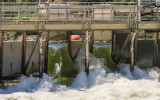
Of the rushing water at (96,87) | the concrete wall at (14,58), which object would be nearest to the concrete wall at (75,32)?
Answer: the concrete wall at (14,58)

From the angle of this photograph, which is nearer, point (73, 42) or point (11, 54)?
point (11, 54)

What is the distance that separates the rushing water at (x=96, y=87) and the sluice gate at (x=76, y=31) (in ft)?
2.82

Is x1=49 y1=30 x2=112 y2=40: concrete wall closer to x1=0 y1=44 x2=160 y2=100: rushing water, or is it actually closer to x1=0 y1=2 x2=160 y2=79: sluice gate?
x1=0 y1=2 x2=160 y2=79: sluice gate

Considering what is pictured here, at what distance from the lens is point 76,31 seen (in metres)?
23.2

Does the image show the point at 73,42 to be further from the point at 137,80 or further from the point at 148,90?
the point at 148,90

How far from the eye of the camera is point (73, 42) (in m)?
23.9

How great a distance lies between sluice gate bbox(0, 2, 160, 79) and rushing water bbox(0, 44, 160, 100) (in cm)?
86

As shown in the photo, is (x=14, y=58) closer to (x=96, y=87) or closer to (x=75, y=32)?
(x=75, y=32)

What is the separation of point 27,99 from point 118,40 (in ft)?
34.0

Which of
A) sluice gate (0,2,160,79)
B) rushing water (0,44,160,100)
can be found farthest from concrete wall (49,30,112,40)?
rushing water (0,44,160,100)

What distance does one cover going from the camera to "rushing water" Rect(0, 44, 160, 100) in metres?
17.2

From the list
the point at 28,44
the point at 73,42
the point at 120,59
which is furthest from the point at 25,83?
the point at 120,59

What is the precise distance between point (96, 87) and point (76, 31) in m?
5.70

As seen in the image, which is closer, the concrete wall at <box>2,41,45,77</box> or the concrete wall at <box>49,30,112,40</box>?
the concrete wall at <box>2,41,45,77</box>
